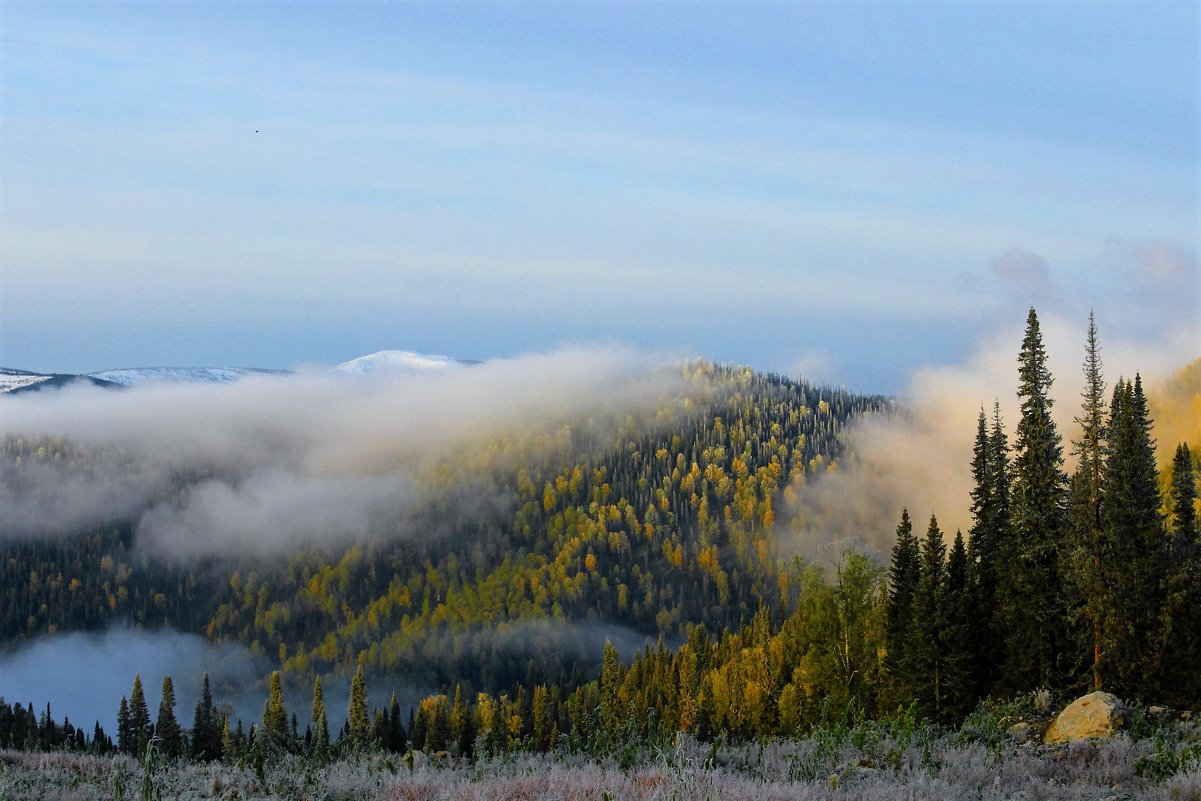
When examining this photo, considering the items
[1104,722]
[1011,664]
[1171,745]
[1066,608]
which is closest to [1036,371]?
[1066,608]

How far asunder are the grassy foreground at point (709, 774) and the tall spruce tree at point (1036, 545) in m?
30.7

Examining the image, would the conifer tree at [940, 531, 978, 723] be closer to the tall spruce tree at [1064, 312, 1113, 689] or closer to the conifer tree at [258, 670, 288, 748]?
the tall spruce tree at [1064, 312, 1113, 689]

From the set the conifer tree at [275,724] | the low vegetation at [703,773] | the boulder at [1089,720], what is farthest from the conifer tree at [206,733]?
the boulder at [1089,720]

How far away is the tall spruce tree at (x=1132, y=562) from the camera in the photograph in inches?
1788

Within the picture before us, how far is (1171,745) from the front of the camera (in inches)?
695

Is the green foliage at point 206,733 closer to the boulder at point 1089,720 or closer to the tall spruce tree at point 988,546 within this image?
the tall spruce tree at point 988,546

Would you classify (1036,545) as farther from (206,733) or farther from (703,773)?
(206,733)

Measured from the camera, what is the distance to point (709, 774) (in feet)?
44.3

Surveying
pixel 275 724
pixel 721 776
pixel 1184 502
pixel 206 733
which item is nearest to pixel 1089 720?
pixel 721 776

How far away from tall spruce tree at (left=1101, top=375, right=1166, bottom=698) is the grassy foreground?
2817cm

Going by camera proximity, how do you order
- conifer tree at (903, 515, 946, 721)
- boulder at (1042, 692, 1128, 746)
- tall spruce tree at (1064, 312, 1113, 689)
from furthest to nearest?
1. conifer tree at (903, 515, 946, 721)
2. tall spruce tree at (1064, 312, 1113, 689)
3. boulder at (1042, 692, 1128, 746)

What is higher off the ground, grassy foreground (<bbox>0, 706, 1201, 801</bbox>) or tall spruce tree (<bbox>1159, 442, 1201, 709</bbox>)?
grassy foreground (<bbox>0, 706, 1201, 801</bbox>)

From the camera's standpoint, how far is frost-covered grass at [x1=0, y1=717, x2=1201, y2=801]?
1305 cm

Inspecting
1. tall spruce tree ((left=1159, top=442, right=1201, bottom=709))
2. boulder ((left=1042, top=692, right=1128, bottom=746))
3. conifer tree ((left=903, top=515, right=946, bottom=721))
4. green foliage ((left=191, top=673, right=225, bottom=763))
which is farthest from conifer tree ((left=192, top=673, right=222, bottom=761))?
boulder ((left=1042, top=692, right=1128, bottom=746))
